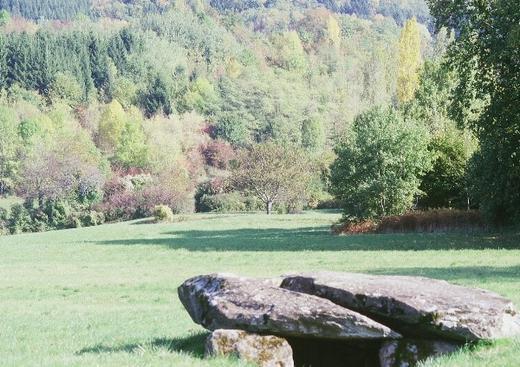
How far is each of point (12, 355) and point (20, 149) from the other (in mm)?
86841

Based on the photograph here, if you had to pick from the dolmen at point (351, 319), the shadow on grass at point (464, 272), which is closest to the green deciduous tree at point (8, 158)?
the shadow on grass at point (464, 272)

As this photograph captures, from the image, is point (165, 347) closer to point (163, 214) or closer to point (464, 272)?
point (464, 272)

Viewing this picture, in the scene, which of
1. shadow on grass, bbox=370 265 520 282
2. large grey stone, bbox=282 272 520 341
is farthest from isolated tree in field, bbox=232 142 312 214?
large grey stone, bbox=282 272 520 341

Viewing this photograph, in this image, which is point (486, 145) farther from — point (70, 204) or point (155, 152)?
point (155, 152)

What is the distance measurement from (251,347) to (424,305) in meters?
2.65

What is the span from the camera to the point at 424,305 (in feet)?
33.3

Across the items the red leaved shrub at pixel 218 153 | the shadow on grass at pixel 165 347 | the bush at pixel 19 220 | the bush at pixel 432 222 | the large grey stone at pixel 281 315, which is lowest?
the bush at pixel 19 220

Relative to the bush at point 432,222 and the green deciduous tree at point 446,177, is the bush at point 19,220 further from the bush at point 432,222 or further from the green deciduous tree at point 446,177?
the green deciduous tree at point 446,177

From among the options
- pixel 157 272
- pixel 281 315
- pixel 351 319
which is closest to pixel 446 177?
pixel 157 272

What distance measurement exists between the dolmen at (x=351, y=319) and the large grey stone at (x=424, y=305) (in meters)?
0.01

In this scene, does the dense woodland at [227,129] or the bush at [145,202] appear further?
the bush at [145,202]

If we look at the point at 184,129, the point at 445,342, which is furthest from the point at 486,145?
the point at 184,129

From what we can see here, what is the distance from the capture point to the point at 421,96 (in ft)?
233

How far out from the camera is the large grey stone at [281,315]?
1018 centimetres
